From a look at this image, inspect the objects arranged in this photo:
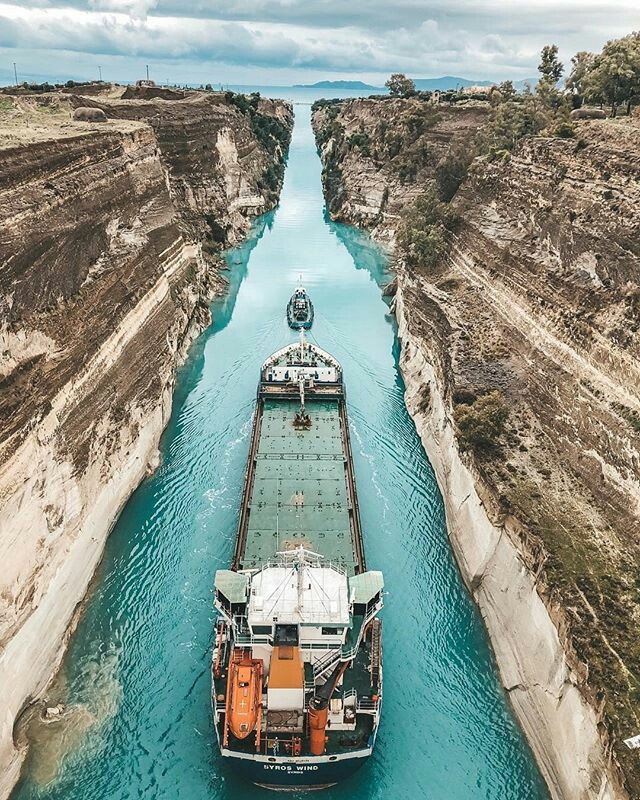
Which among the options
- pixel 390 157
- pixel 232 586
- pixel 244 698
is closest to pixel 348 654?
pixel 244 698

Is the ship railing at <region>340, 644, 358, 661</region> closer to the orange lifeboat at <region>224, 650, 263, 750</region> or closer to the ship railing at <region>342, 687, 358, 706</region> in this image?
the ship railing at <region>342, 687, 358, 706</region>

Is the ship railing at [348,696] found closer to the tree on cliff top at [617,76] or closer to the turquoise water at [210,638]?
the turquoise water at [210,638]

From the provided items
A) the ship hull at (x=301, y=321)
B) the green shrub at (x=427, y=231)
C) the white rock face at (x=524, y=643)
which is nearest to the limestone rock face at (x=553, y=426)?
the white rock face at (x=524, y=643)

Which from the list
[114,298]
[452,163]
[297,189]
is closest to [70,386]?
[114,298]

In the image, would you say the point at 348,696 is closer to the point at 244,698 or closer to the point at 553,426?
the point at 244,698

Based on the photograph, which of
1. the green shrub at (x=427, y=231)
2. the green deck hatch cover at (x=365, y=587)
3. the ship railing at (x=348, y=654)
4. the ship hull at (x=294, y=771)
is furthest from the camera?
the green shrub at (x=427, y=231)

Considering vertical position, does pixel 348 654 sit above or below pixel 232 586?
below

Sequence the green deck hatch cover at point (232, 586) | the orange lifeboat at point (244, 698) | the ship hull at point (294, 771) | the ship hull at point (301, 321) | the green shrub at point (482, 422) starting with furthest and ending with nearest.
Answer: the ship hull at point (301, 321) < the green shrub at point (482, 422) < the green deck hatch cover at point (232, 586) < the ship hull at point (294, 771) < the orange lifeboat at point (244, 698)
